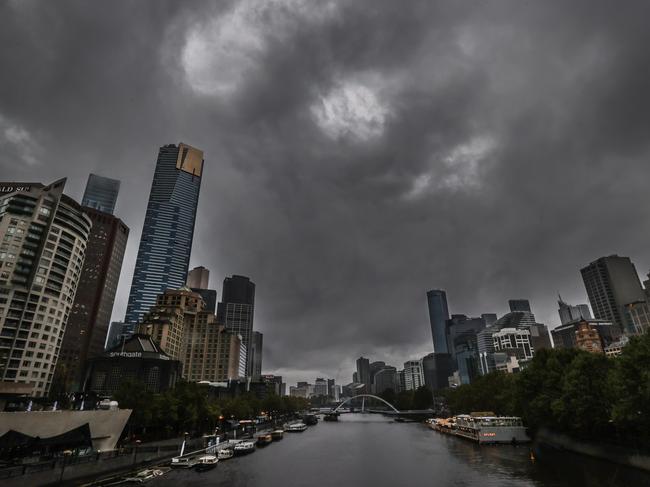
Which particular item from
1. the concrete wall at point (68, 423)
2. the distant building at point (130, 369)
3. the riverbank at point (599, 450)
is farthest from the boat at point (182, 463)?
the riverbank at point (599, 450)

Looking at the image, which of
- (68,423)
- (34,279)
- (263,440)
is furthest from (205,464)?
(34,279)

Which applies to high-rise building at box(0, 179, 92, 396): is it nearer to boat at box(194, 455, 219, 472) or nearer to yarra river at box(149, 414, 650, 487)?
yarra river at box(149, 414, 650, 487)

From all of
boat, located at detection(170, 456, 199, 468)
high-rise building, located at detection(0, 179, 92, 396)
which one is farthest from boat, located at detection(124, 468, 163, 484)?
high-rise building, located at detection(0, 179, 92, 396)

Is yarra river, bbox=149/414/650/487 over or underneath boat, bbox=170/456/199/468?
underneath

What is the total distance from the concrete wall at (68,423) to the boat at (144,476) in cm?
1474

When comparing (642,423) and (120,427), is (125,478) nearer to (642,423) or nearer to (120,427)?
(120,427)

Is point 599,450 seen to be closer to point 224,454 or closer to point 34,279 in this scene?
point 224,454

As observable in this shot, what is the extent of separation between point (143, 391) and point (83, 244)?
81012 millimetres

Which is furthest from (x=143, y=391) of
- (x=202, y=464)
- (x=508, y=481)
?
(x=508, y=481)

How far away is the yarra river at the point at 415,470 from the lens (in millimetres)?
55094

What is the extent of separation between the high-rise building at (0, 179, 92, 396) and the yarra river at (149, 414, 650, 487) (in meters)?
82.2

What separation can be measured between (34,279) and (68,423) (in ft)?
269

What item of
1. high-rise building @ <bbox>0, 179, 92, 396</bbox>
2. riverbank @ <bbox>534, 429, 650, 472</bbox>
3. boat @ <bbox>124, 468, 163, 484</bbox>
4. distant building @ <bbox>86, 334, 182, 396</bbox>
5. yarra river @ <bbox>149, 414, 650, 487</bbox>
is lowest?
yarra river @ <bbox>149, 414, 650, 487</bbox>

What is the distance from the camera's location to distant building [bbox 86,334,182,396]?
12812 cm
